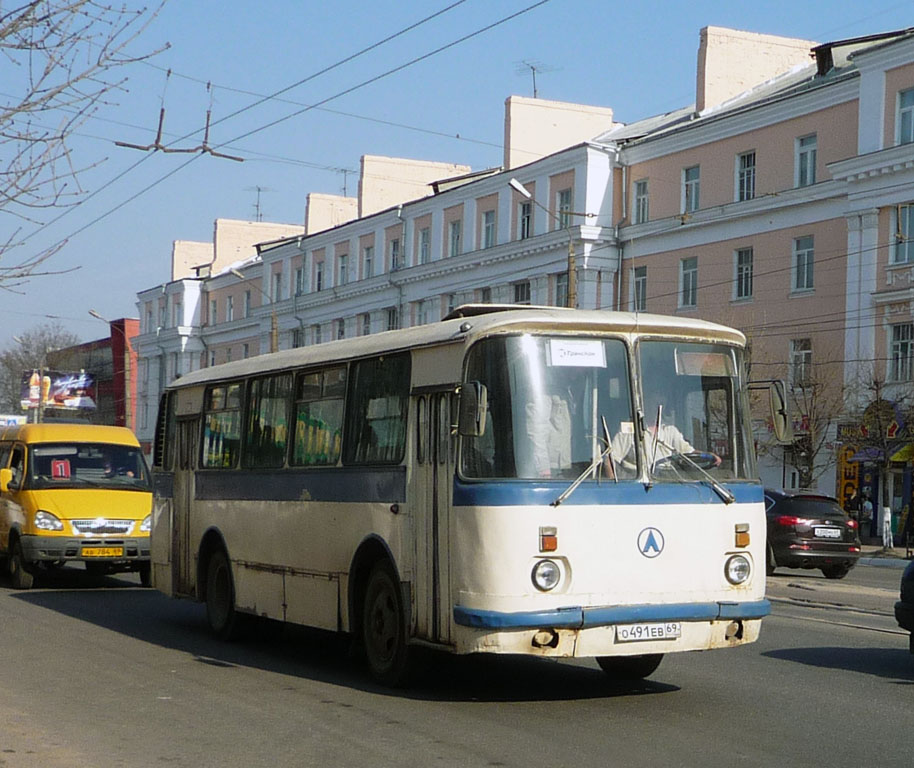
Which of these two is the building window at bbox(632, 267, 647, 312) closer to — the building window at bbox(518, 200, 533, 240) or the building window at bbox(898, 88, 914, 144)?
the building window at bbox(518, 200, 533, 240)

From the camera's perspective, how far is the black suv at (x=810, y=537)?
24.9m

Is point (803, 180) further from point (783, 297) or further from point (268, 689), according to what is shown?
point (268, 689)

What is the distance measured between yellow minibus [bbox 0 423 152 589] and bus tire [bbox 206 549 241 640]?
505 centimetres

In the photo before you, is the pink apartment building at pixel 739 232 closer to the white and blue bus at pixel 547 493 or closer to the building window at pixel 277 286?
the building window at pixel 277 286

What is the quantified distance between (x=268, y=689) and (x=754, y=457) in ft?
12.6

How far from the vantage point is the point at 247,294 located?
263ft

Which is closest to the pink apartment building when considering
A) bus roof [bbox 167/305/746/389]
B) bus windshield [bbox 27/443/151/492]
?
bus windshield [bbox 27/443/151/492]

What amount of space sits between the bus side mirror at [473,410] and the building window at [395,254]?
2167 inches

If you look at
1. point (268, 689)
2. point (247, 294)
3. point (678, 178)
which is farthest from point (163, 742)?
point (247, 294)

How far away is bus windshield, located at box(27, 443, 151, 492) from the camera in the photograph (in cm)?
2008

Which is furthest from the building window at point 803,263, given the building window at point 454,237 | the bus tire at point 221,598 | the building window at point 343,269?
the bus tire at point 221,598

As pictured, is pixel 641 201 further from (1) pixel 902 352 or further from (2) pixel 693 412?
(2) pixel 693 412

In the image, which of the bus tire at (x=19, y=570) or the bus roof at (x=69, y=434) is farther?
the bus roof at (x=69, y=434)

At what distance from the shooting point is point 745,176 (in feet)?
153
